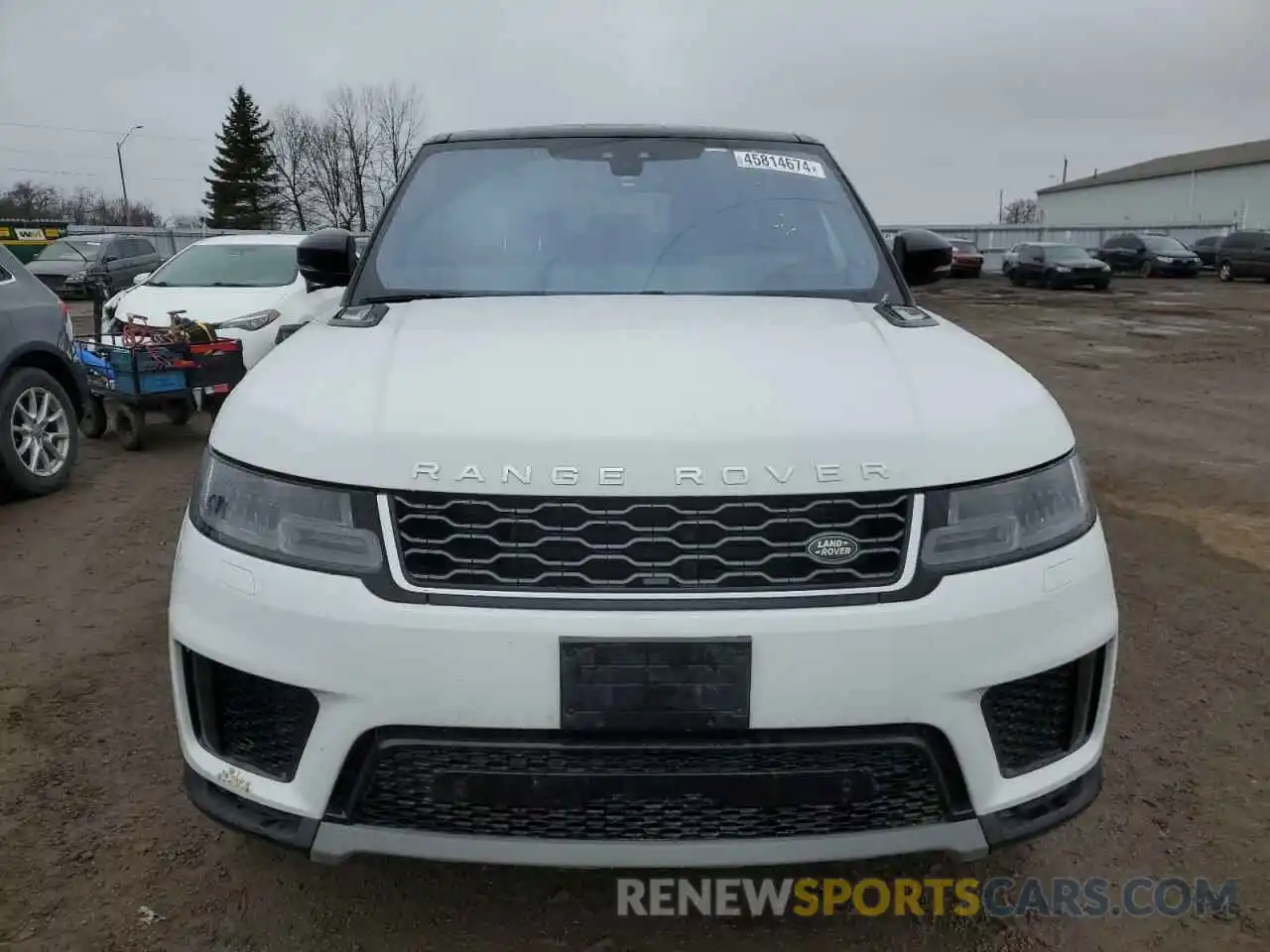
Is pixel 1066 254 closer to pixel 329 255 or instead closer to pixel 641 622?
pixel 329 255

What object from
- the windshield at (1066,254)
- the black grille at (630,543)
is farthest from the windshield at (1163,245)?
the black grille at (630,543)

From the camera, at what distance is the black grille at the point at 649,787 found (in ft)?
5.88

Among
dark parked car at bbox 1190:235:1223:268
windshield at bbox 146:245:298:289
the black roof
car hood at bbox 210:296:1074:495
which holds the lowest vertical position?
dark parked car at bbox 1190:235:1223:268

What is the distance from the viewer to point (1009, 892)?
7.92 ft

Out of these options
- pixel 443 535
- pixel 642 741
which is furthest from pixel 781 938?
pixel 443 535

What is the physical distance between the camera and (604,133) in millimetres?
3445

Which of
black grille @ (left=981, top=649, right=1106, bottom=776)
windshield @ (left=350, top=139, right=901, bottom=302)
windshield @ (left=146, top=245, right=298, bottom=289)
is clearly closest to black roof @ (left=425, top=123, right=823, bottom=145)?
windshield @ (left=350, top=139, right=901, bottom=302)

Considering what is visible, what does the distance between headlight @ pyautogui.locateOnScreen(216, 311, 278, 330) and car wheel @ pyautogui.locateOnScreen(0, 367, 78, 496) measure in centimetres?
231

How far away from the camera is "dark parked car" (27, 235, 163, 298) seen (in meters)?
20.5

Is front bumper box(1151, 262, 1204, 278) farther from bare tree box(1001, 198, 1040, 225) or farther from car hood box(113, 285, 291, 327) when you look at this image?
bare tree box(1001, 198, 1040, 225)

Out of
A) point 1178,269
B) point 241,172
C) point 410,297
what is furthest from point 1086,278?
point 241,172

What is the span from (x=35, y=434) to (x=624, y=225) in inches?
188

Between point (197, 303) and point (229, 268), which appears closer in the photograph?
point (197, 303)

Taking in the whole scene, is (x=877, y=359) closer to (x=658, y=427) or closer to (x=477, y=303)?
(x=658, y=427)
